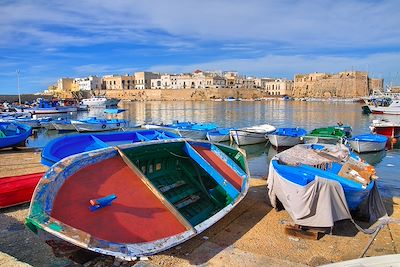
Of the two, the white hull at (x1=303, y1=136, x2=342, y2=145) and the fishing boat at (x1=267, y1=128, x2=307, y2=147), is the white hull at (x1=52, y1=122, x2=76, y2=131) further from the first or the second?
the white hull at (x1=303, y1=136, x2=342, y2=145)

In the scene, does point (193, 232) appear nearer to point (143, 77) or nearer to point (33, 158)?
point (33, 158)

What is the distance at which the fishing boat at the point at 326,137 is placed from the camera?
21172 mm

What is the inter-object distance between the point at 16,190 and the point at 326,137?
18.1 meters

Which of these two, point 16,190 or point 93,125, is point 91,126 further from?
point 16,190

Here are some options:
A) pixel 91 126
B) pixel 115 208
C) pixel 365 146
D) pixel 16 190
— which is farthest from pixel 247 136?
pixel 115 208

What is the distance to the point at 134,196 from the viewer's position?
573 cm

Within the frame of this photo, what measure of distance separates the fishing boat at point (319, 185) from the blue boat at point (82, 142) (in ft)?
14.7

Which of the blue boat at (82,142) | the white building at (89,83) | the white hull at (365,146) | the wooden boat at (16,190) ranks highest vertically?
the white building at (89,83)

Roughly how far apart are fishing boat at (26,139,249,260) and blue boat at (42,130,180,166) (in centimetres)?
245

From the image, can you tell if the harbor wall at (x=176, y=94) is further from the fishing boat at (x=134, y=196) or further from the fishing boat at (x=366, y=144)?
the fishing boat at (x=134, y=196)

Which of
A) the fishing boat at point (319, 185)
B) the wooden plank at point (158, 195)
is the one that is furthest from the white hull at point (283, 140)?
the wooden plank at point (158, 195)

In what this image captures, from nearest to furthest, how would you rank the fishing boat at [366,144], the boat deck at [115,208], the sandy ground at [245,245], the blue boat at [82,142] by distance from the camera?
the boat deck at [115,208], the sandy ground at [245,245], the blue boat at [82,142], the fishing boat at [366,144]

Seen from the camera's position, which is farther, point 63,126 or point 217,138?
point 63,126

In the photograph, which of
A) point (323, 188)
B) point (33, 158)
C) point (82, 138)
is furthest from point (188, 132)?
point (323, 188)
